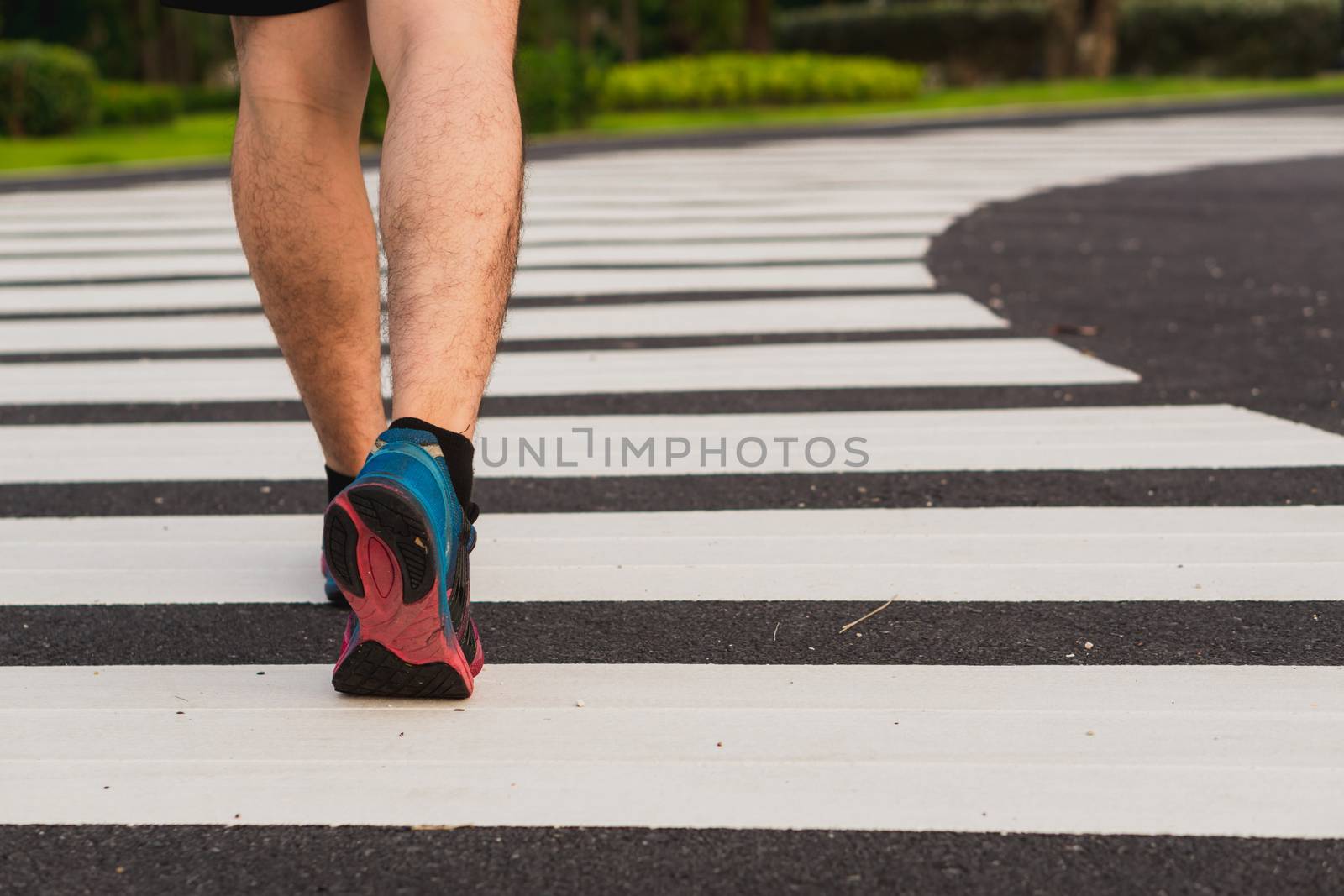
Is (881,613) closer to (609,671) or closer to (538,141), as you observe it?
(609,671)

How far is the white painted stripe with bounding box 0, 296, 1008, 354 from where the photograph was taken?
5.41 metres

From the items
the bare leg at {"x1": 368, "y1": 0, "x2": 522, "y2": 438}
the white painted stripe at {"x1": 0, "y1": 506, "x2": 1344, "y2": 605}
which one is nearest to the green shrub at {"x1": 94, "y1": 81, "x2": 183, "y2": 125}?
the white painted stripe at {"x1": 0, "y1": 506, "x2": 1344, "y2": 605}

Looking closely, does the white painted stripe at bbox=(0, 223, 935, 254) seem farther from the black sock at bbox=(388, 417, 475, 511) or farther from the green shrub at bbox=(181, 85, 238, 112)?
the green shrub at bbox=(181, 85, 238, 112)

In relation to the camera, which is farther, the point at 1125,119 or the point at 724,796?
the point at 1125,119

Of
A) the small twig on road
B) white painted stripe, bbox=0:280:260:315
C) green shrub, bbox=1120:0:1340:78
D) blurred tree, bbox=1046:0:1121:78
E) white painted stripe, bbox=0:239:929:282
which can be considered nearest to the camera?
the small twig on road

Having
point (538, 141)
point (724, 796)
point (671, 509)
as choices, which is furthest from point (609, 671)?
point (538, 141)

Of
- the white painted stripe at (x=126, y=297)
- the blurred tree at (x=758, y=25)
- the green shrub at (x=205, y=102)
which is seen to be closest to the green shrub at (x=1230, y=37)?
the blurred tree at (x=758, y=25)

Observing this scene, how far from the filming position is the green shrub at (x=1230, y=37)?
87.5 ft

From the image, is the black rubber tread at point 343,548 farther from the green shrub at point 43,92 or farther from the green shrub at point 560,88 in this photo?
the green shrub at point 43,92

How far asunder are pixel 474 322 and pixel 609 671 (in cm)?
56

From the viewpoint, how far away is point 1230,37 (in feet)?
92.1

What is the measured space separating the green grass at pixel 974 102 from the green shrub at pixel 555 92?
37cm

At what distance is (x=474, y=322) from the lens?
81.4 inches

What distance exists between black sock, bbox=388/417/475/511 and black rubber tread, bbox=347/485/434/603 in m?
0.14
